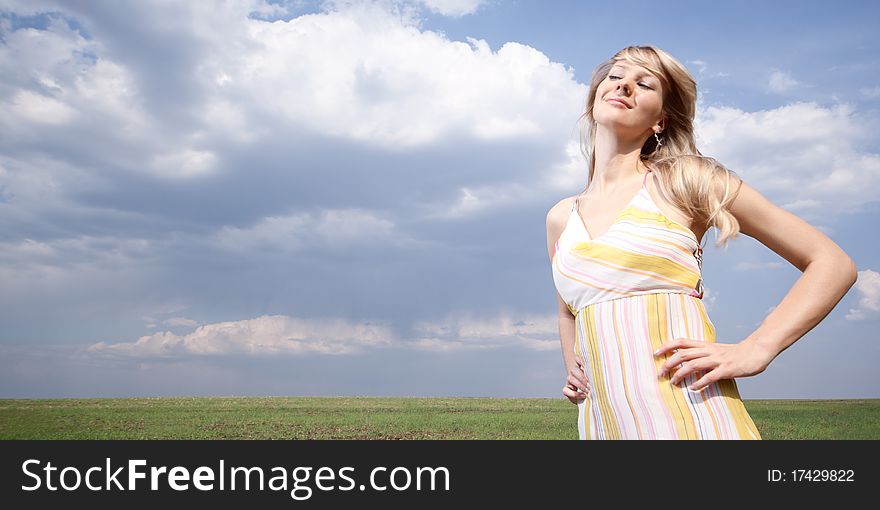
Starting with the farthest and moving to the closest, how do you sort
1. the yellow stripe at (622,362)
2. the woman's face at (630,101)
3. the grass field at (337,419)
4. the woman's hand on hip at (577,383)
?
the grass field at (337,419) → the woman's face at (630,101) → the woman's hand on hip at (577,383) → the yellow stripe at (622,362)

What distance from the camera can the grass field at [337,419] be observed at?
1231 centimetres

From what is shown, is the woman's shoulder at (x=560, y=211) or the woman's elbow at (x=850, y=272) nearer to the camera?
the woman's elbow at (x=850, y=272)

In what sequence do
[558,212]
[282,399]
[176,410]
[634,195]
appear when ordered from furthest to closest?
[282,399] < [176,410] < [558,212] < [634,195]

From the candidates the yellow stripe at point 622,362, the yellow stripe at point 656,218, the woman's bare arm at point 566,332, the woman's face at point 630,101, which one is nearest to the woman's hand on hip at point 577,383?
the woman's bare arm at point 566,332

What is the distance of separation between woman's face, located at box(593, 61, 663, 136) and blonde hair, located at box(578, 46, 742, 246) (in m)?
0.05

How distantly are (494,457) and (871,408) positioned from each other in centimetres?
1873

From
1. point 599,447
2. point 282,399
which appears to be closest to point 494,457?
point 599,447

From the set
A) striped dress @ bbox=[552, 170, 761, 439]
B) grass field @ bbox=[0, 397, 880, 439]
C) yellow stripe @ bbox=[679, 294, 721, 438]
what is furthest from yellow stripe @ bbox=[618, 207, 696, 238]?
grass field @ bbox=[0, 397, 880, 439]

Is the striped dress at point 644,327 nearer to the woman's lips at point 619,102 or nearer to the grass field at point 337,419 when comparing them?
the woman's lips at point 619,102

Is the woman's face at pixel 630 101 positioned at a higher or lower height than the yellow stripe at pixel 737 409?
higher

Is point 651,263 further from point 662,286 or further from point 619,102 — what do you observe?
point 619,102

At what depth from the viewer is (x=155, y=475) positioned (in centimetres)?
334

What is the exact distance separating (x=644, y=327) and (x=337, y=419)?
1250 centimetres

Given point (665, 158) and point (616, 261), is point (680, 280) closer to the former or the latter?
point (616, 261)
